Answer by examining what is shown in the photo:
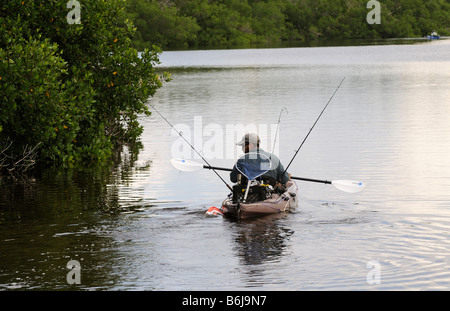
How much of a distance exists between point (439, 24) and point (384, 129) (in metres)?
153

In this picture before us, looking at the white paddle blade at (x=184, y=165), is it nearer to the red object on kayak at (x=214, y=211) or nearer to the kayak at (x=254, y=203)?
the red object on kayak at (x=214, y=211)

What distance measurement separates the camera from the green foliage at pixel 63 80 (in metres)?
23.0

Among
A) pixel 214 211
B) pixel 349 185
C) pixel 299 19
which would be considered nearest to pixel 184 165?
pixel 214 211

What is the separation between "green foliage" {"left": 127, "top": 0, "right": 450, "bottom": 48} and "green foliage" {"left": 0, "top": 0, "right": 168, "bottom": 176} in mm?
124996

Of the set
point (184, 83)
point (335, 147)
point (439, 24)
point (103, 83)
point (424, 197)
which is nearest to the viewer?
point (424, 197)

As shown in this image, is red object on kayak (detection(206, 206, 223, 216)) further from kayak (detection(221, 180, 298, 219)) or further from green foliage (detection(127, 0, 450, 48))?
green foliage (detection(127, 0, 450, 48))

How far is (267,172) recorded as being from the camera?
17.5 m

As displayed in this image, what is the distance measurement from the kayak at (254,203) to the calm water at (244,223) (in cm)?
20

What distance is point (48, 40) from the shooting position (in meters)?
24.4

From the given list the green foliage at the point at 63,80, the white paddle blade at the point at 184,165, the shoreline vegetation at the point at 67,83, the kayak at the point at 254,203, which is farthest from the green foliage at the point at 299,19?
the kayak at the point at 254,203

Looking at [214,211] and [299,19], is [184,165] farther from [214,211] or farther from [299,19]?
[299,19]

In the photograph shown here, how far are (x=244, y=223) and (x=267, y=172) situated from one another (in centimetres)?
128
